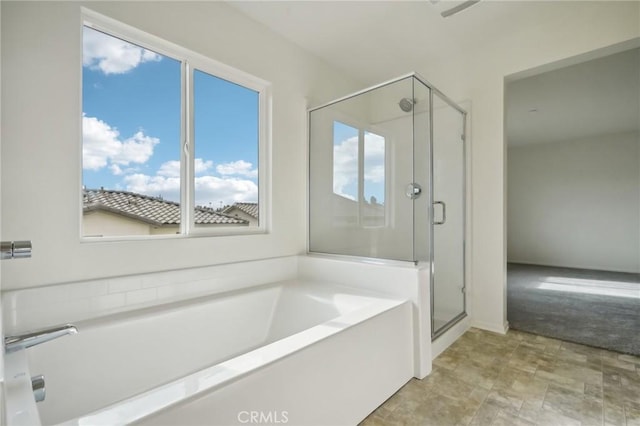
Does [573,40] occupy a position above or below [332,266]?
above

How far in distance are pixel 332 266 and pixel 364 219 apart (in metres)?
0.68

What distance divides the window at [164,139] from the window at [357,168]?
30.1 inches

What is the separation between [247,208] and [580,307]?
3764 millimetres

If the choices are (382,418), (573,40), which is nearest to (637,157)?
(573,40)

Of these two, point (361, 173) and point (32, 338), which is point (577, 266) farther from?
point (32, 338)

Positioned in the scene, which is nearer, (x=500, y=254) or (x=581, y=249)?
(x=500, y=254)

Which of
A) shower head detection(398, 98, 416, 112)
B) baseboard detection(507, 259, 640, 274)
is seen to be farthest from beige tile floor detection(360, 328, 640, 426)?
baseboard detection(507, 259, 640, 274)

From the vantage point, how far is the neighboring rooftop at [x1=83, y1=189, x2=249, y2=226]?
1785 millimetres

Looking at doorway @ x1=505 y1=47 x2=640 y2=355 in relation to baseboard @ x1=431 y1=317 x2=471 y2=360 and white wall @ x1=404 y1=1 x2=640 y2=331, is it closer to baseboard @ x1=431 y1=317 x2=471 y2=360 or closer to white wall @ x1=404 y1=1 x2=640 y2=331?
white wall @ x1=404 y1=1 x2=640 y2=331

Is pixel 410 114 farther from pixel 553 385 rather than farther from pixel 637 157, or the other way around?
pixel 637 157

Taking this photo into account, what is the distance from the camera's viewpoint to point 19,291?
1462 millimetres

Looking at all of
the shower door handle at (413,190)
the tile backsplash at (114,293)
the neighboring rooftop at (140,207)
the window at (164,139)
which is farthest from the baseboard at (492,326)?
the neighboring rooftop at (140,207)

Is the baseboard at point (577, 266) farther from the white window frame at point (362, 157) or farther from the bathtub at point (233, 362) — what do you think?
the bathtub at point (233, 362)

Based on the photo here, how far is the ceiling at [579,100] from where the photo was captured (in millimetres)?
3355
